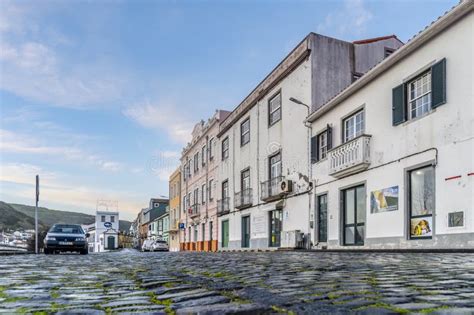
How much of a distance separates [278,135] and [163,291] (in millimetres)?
19489

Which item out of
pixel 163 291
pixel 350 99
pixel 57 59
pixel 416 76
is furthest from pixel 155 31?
pixel 163 291

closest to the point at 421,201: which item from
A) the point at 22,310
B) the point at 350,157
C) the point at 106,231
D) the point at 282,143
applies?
the point at 350,157

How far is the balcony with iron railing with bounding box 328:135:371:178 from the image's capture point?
48.9ft

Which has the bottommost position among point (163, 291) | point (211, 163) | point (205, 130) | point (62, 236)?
point (62, 236)

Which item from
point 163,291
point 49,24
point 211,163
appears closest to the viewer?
point 163,291

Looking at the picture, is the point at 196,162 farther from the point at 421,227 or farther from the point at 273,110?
the point at 421,227

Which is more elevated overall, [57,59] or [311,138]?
[57,59]

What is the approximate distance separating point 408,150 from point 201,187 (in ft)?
84.9

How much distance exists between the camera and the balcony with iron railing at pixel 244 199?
25969 millimetres

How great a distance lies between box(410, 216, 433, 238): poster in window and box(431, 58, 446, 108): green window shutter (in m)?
3.13

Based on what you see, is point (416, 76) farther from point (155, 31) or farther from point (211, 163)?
point (211, 163)

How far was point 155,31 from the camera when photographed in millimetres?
15352

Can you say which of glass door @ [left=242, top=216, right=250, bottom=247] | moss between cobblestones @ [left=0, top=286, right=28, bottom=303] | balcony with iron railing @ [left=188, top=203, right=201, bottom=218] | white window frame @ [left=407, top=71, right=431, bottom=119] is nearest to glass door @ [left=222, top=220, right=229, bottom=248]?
glass door @ [left=242, top=216, right=250, bottom=247]

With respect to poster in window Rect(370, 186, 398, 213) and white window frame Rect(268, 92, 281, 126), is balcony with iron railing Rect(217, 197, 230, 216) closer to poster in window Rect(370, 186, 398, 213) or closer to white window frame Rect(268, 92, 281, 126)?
white window frame Rect(268, 92, 281, 126)
